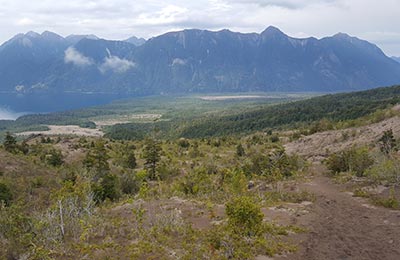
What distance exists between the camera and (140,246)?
12680mm

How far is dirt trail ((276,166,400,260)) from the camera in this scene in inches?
468

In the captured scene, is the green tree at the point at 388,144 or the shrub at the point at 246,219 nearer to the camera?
the shrub at the point at 246,219

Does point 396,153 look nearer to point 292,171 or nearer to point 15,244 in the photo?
point 292,171

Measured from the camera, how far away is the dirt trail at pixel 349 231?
1189 centimetres

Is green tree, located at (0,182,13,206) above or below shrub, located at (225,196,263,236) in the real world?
below

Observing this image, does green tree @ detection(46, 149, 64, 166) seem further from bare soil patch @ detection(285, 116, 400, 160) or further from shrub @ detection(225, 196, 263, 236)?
shrub @ detection(225, 196, 263, 236)

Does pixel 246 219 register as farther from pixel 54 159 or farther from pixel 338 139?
pixel 338 139

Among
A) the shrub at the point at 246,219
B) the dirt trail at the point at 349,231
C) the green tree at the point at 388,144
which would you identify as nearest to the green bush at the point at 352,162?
the green tree at the point at 388,144

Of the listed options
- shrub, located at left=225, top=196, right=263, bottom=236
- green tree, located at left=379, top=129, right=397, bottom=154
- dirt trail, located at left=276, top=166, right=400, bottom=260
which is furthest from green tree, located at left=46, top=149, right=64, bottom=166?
green tree, located at left=379, top=129, right=397, bottom=154

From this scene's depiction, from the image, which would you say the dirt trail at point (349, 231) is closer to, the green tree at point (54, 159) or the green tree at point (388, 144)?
the green tree at point (388, 144)

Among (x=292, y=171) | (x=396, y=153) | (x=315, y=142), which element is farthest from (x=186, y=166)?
(x=396, y=153)

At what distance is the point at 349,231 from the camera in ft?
45.1

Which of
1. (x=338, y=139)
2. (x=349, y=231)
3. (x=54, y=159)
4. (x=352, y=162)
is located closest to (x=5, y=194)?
(x=54, y=159)

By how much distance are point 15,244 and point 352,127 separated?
39.2 metres
